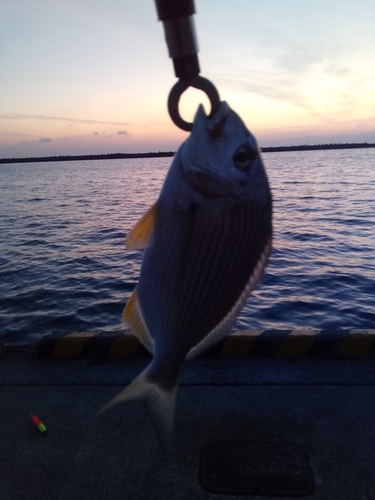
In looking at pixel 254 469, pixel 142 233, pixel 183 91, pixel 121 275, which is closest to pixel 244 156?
pixel 183 91

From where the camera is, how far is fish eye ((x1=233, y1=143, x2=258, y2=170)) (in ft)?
4.91

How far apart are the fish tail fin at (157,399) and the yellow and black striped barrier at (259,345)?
122 inches

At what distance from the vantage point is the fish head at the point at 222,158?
150cm

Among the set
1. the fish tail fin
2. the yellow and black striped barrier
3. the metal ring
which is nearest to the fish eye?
the metal ring

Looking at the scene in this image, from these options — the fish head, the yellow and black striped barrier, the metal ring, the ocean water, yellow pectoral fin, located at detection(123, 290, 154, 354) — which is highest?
the metal ring

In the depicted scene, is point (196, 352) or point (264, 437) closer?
point (196, 352)

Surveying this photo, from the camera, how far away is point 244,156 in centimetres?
150

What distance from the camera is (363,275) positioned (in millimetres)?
11758

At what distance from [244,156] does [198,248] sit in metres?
0.36

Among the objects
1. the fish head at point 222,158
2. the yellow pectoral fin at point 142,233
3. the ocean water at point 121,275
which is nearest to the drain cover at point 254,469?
the yellow pectoral fin at point 142,233

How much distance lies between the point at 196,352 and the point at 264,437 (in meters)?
2.30

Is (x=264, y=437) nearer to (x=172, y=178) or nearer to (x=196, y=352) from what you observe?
(x=196, y=352)

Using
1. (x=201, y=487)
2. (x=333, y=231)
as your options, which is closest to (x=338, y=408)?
(x=201, y=487)

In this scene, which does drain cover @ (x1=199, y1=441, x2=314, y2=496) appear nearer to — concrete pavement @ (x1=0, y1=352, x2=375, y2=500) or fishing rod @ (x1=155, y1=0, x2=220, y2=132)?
concrete pavement @ (x1=0, y1=352, x2=375, y2=500)
